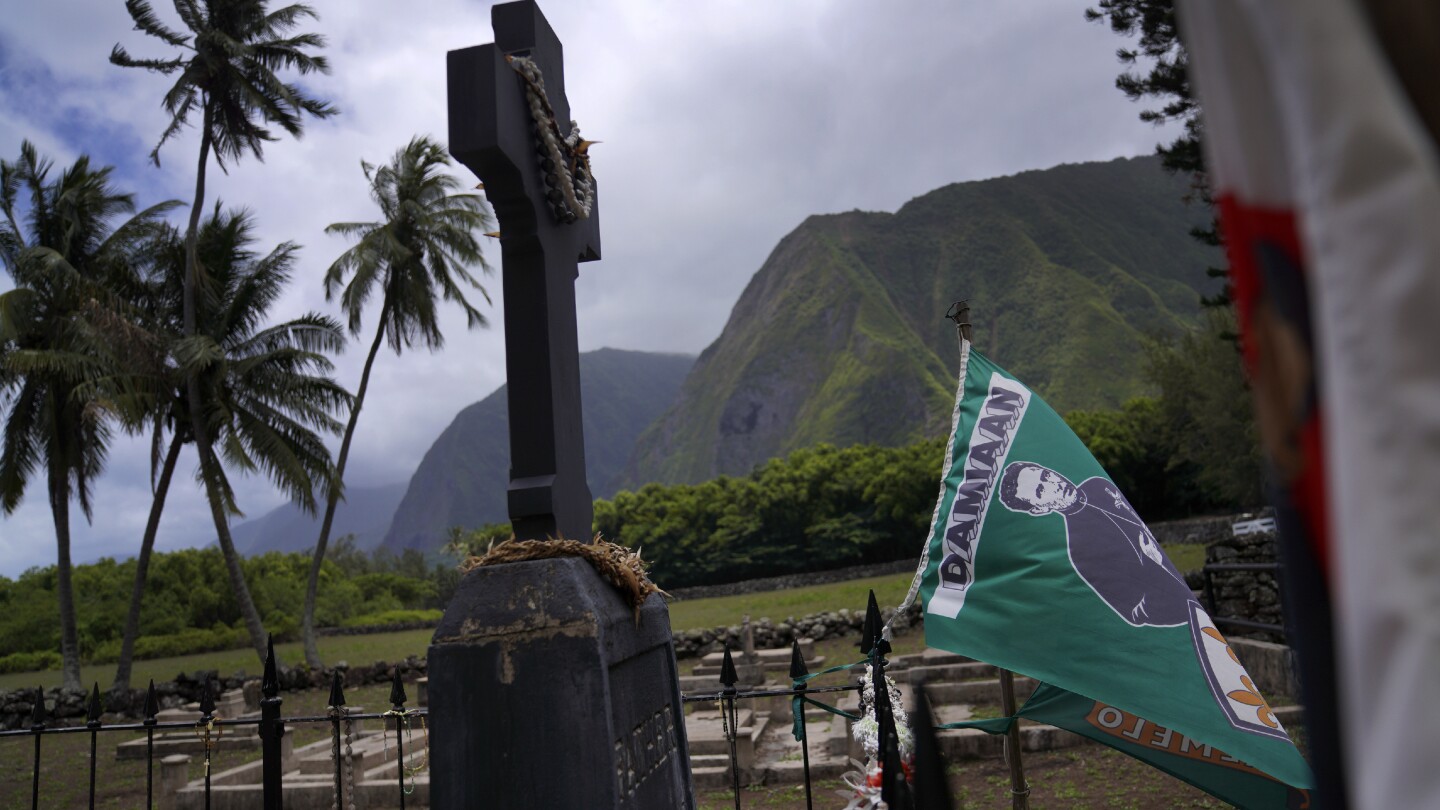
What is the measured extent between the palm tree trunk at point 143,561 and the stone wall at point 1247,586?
1907 centimetres

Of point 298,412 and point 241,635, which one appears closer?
point 298,412

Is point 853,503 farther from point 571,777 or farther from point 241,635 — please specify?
point 571,777

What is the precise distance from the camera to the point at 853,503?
155 ft

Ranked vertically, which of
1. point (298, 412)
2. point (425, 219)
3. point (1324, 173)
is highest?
point (425, 219)

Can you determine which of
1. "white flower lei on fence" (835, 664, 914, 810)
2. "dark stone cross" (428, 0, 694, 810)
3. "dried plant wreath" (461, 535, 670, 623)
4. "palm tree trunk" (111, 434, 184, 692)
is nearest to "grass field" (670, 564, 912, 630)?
"palm tree trunk" (111, 434, 184, 692)

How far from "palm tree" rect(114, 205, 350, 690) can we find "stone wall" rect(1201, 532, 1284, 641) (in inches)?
671

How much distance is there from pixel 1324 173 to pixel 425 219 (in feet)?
75.5

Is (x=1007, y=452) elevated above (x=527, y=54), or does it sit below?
below

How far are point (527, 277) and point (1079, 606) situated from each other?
8.10ft

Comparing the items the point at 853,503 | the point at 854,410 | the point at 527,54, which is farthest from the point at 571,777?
the point at 854,410

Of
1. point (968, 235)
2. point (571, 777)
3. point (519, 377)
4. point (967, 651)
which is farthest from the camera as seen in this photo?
point (968, 235)

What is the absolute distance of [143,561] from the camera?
63.8 ft

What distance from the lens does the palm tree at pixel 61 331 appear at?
18.1m

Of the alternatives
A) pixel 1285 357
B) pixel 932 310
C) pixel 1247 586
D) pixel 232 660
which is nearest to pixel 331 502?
pixel 232 660
